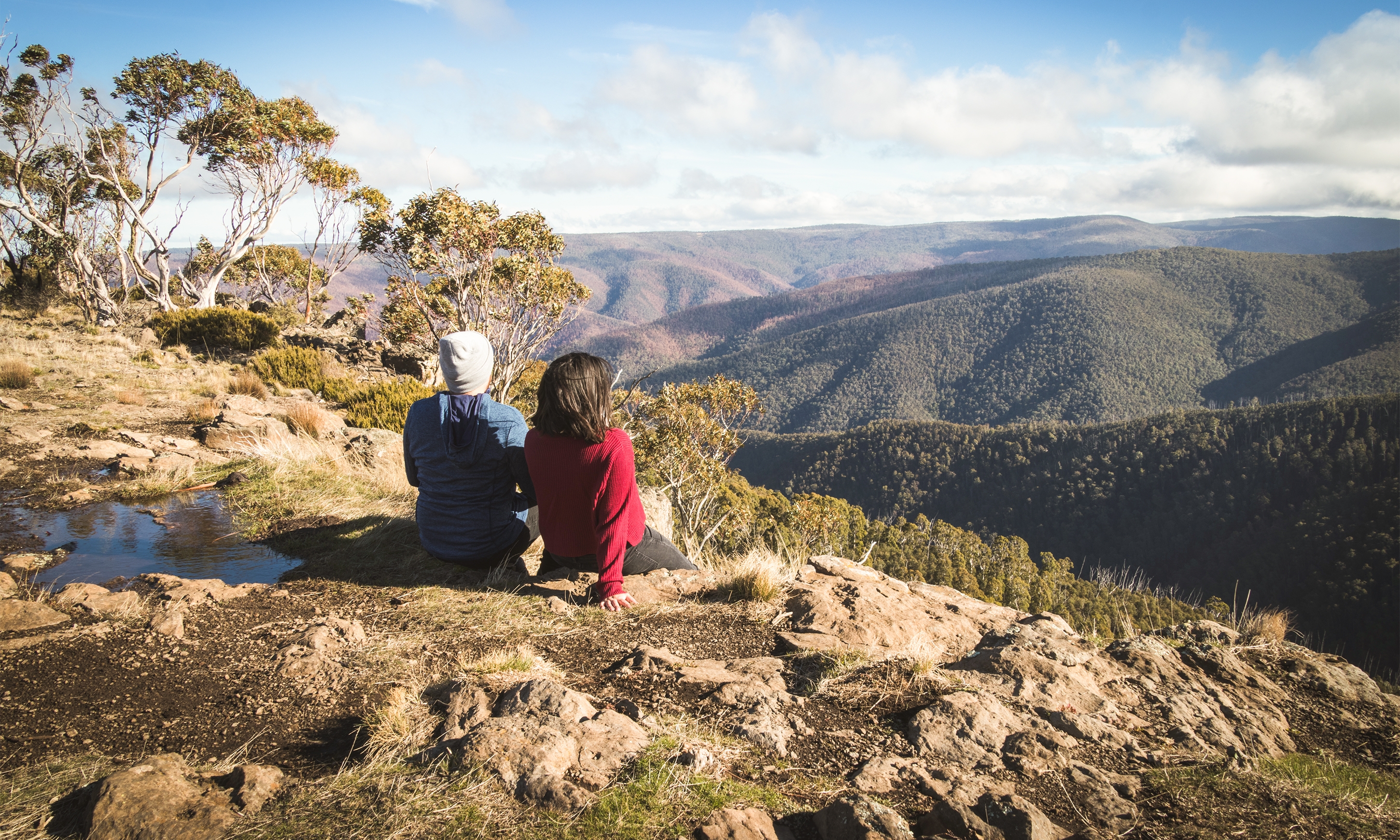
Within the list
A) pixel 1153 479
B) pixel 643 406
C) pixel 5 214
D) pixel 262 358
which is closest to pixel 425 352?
pixel 262 358

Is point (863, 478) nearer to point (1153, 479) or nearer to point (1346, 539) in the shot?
point (1153, 479)

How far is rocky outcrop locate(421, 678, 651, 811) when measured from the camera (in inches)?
74.3

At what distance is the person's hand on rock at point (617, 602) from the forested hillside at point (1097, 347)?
142 m

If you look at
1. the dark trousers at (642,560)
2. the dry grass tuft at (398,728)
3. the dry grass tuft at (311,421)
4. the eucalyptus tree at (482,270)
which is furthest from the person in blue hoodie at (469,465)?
the eucalyptus tree at (482,270)

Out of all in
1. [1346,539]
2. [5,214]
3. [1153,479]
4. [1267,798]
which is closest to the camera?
[1267,798]

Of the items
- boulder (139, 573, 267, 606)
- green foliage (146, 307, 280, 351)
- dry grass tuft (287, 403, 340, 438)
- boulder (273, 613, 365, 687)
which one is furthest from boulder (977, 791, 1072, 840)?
green foliage (146, 307, 280, 351)

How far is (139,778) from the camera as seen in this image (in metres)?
1.75

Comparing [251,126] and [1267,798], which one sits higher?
[251,126]

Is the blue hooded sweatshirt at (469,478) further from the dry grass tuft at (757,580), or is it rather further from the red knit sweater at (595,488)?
the dry grass tuft at (757,580)

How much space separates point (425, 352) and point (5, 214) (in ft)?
43.7

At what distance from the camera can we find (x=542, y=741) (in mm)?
2055

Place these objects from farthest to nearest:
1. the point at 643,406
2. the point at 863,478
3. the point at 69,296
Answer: the point at 863,478 → the point at 69,296 → the point at 643,406

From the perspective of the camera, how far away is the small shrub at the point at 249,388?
10.2 m

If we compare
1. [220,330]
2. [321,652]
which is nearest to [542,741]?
[321,652]
